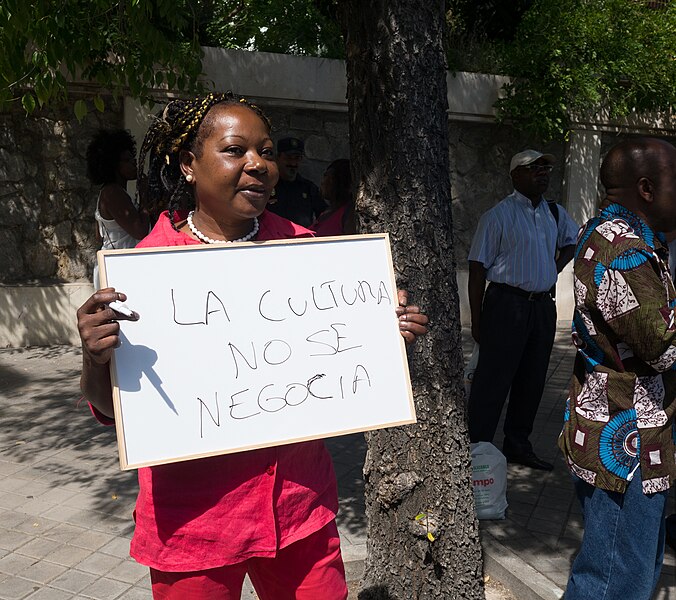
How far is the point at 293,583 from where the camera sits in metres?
2.02

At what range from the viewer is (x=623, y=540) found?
2.46 meters

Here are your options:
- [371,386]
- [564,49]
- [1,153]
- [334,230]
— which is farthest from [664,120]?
[371,386]

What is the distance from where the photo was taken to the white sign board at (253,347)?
5.59 feet

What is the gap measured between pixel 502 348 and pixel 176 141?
3187mm

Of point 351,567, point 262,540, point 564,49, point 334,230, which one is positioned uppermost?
point 564,49

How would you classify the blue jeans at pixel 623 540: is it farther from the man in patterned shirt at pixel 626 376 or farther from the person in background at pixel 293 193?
the person in background at pixel 293 193

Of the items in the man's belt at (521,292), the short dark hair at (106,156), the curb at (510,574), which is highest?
the short dark hair at (106,156)

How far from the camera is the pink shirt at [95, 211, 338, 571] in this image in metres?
1.87

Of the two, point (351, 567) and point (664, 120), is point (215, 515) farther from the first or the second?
point (664, 120)

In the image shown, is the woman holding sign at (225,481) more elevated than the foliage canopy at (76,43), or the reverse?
the foliage canopy at (76,43)

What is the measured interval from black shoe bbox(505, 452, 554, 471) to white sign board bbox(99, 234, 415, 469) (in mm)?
3230

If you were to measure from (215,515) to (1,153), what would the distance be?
711cm

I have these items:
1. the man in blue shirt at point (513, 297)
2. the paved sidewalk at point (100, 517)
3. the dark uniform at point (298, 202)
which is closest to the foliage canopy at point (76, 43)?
the dark uniform at point (298, 202)

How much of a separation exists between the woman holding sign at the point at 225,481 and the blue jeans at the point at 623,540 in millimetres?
999
